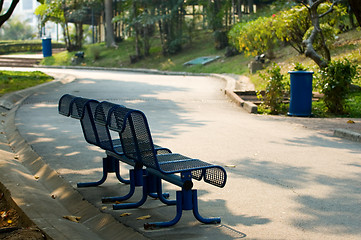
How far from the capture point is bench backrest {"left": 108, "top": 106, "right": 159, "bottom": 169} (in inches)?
211

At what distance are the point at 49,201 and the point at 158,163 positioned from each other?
159 cm

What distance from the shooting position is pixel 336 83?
1385cm

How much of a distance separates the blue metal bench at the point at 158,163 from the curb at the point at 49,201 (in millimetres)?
475

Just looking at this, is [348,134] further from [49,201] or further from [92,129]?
[49,201]

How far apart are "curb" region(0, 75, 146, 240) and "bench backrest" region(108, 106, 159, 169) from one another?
66 cm

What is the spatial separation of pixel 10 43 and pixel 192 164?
167ft

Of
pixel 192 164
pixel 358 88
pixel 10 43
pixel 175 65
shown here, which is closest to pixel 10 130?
pixel 192 164

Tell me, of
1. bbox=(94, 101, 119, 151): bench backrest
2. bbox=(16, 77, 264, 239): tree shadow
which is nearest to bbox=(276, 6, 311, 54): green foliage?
bbox=(16, 77, 264, 239): tree shadow

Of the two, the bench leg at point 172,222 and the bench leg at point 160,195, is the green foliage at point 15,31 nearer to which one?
the bench leg at point 160,195

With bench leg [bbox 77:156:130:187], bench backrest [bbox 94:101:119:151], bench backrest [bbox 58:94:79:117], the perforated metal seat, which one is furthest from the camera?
bench backrest [bbox 58:94:79:117]

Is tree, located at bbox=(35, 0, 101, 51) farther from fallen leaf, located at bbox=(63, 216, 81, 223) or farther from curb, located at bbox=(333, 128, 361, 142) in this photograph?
fallen leaf, located at bbox=(63, 216, 81, 223)

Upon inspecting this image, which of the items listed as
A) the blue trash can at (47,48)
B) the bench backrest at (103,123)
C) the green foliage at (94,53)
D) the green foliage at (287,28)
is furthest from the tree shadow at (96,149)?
the blue trash can at (47,48)

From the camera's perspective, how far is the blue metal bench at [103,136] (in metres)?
6.11

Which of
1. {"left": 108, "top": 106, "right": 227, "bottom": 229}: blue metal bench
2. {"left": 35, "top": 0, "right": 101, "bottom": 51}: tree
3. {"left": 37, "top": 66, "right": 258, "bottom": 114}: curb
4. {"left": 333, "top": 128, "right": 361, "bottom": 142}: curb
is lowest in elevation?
{"left": 37, "top": 66, "right": 258, "bottom": 114}: curb
